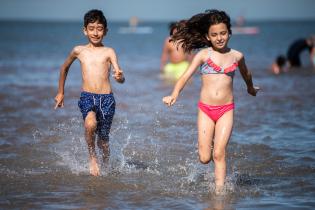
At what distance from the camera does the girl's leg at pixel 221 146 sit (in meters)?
5.60

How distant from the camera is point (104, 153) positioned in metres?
6.67

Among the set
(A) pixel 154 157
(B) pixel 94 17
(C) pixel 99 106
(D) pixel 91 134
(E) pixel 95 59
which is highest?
(B) pixel 94 17

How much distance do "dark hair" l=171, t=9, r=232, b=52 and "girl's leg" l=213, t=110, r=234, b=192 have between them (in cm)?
81

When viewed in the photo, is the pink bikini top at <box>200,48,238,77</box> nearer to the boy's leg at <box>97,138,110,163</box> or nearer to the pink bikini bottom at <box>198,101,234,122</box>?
the pink bikini bottom at <box>198,101,234,122</box>

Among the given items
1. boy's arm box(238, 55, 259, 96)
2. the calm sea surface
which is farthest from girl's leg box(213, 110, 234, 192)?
boy's arm box(238, 55, 259, 96)

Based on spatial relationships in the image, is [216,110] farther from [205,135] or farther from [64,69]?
[64,69]

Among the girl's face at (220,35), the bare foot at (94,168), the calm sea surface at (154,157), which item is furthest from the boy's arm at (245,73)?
Result: the bare foot at (94,168)

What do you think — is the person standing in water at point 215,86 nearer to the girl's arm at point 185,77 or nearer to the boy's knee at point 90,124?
the girl's arm at point 185,77

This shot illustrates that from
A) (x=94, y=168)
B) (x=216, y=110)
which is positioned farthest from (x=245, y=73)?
(x=94, y=168)

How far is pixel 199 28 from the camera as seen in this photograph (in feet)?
19.7

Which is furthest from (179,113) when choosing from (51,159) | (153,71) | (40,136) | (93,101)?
(153,71)

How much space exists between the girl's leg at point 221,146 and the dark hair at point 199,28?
2.65 ft

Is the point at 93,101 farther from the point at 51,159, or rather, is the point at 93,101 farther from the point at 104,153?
the point at 51,159

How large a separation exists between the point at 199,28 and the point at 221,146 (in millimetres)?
1154
